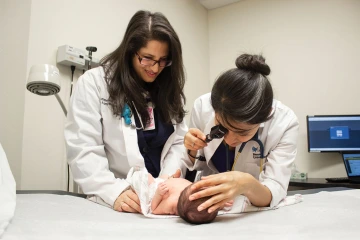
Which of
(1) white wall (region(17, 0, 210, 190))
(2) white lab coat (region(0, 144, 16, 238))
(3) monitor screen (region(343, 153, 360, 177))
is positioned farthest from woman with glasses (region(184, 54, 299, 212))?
(3) monitor screen (region(343, 153, 360, 177))

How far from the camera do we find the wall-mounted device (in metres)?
1.96

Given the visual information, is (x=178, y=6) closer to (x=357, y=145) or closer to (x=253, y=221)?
(x=357, y=145)

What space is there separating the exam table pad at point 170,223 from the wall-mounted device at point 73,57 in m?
1.05

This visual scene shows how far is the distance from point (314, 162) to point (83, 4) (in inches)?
106

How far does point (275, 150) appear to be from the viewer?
129 cm

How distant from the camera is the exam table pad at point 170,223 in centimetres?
77

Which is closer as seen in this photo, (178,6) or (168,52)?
(168,52)

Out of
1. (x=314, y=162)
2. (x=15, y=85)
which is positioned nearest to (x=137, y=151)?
(x=15, y=85)

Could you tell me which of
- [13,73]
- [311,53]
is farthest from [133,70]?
[311,53]

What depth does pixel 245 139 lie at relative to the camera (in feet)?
3.89

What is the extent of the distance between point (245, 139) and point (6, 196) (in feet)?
2.82

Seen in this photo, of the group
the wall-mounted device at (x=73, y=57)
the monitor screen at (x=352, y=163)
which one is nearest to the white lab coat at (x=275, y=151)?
the wall-mounted device at (x=73, y=57)

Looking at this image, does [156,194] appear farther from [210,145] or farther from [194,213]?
[210,145]

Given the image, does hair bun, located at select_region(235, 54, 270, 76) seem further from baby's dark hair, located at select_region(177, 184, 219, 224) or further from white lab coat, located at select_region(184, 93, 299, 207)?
baby's dark hair, located at select_region(177, 184, 219, 224)
